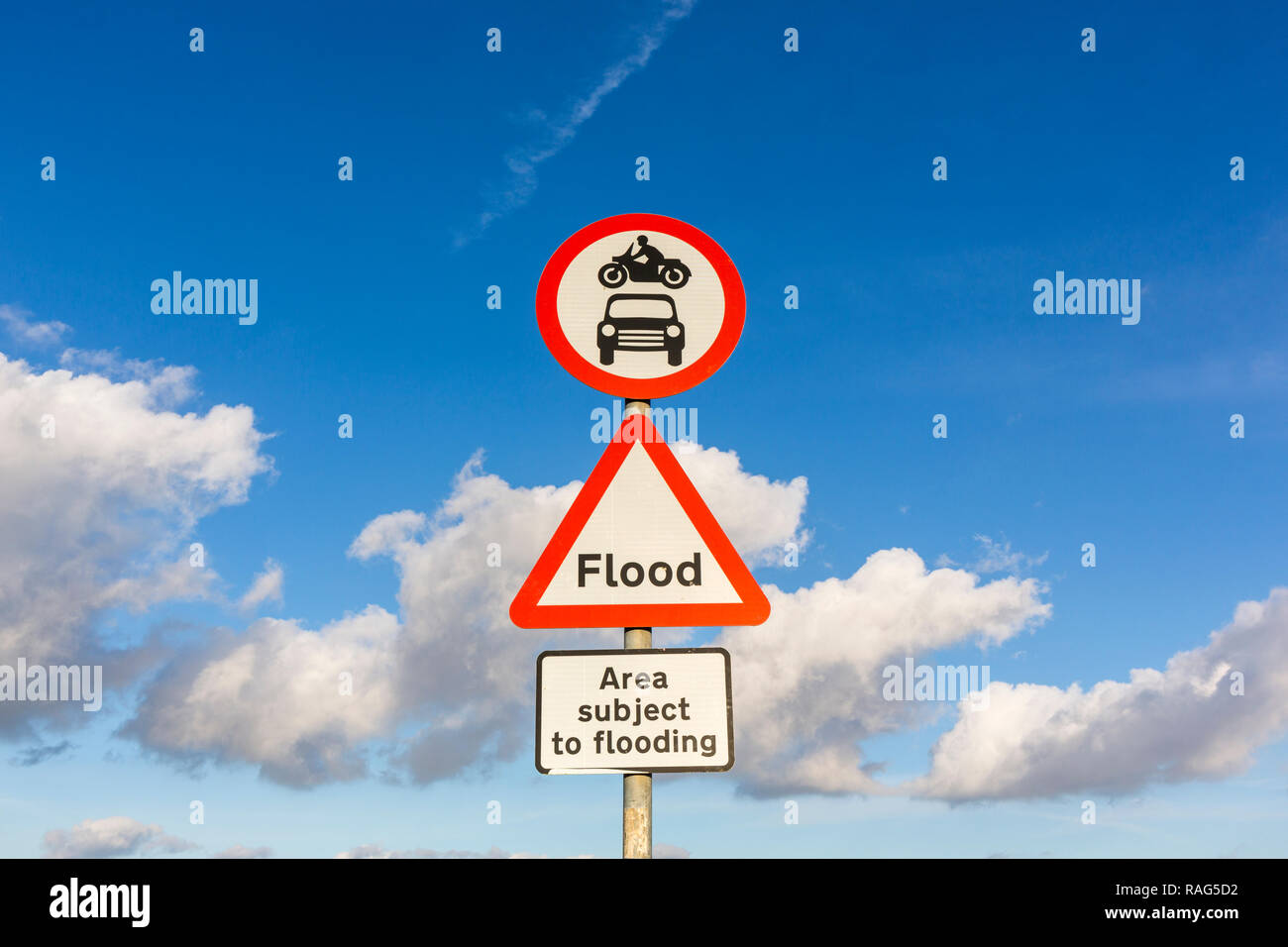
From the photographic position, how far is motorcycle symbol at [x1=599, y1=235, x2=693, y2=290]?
354 cm

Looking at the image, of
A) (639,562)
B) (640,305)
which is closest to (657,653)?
(639,562)

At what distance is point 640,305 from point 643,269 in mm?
148

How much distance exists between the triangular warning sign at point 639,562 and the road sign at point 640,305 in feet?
1.14

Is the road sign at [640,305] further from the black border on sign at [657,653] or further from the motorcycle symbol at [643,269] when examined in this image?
the black border on sign at [657,653]

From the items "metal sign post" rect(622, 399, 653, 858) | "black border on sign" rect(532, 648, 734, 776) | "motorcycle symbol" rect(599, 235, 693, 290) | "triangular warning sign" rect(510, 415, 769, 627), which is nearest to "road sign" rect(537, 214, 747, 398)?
"motorcycle symbol" rect(599, 235, 693, 290)

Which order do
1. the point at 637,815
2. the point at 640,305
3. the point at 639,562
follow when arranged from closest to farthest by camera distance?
the point at 637,815
the point at 639,562
the point at 640,305

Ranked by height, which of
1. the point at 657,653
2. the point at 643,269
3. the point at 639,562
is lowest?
the point at 657,653

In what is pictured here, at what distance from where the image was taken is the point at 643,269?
354 centimetres

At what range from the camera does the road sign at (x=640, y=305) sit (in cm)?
347

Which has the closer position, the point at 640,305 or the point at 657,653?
the point at 657,653

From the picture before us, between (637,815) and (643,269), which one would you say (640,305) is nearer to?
(643,269)
